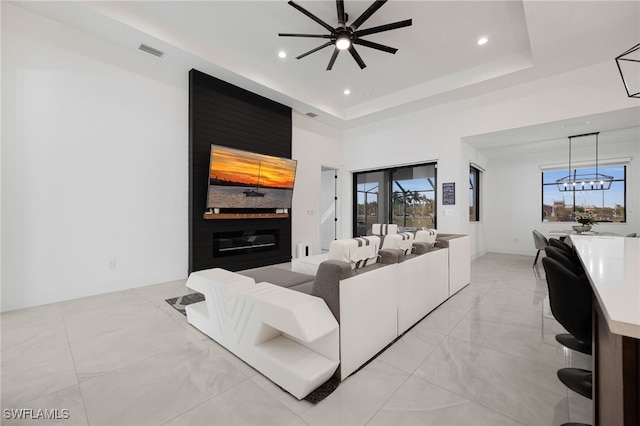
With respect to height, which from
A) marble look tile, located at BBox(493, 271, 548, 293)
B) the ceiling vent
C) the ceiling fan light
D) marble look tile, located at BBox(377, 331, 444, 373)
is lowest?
marble look tile, located at BBox(377, 331, 444, 373)

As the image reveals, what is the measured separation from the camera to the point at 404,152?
6.36 m

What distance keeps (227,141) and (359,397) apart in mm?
4533

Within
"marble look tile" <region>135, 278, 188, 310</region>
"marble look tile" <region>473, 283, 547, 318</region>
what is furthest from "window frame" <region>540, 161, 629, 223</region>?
"marble look tile" <region>135, 278, 188, 310</region>

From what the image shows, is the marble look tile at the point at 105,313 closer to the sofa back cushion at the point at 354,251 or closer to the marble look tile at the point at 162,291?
the marble look tile at the point at 162,291

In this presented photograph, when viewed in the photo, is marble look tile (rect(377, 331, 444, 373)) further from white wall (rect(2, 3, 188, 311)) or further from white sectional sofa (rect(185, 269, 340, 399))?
white wall (rect(2, 3, 188, 311))

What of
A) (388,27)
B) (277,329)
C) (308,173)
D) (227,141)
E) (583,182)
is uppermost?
(388,27)

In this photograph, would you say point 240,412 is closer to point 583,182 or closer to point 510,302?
point 510,302

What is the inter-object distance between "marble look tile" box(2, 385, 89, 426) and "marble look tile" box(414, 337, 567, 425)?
84.9 inches

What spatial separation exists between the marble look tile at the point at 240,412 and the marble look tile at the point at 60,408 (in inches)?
22.6

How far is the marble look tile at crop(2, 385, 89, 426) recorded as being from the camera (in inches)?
58.4

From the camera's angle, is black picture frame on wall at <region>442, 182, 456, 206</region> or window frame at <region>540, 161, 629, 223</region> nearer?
black picture frame on wall at <region>442, 182, 456, 206</region>

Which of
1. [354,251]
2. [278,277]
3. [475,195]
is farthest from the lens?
[475,195]

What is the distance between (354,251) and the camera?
2.03m

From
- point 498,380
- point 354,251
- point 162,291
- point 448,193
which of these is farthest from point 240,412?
point 448,193
